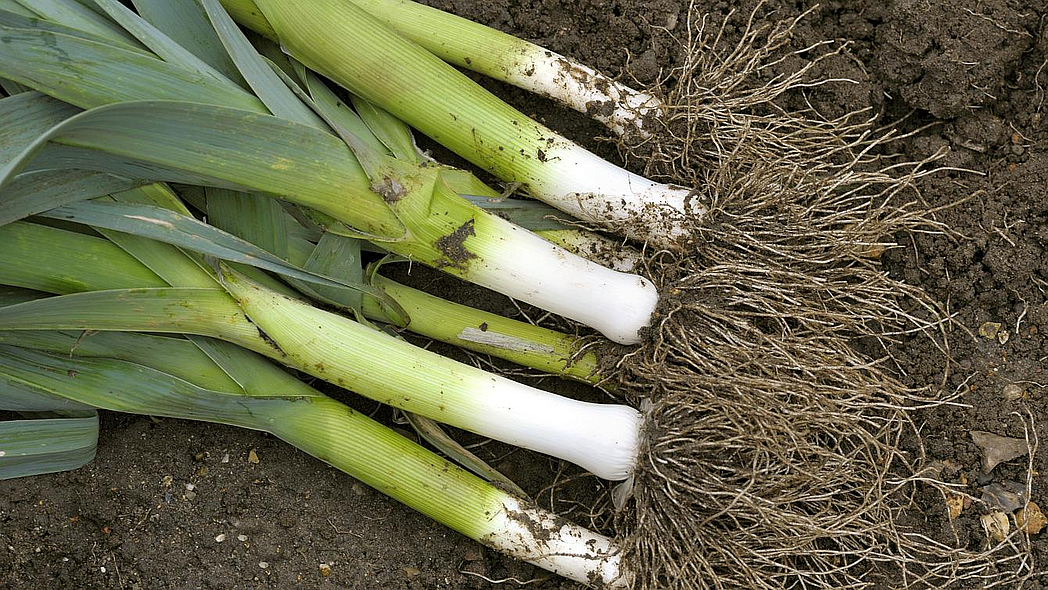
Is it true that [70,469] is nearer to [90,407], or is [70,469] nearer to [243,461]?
[90,407]

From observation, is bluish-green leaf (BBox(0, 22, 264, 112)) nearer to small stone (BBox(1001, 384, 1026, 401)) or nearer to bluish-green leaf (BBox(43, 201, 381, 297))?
bluish-green leaf (BBox(43, 201, 381, 297))

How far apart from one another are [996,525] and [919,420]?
236 mm

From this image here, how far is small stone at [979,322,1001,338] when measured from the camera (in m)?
1.60

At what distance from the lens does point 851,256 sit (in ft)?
5.08

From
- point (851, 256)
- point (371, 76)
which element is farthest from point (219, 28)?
point (851, 256)

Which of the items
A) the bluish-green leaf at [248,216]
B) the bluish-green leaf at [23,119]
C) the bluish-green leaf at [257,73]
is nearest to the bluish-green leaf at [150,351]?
the bluish-green leaf at [248,216]

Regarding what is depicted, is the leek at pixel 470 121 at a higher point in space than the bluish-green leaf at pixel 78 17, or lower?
lower

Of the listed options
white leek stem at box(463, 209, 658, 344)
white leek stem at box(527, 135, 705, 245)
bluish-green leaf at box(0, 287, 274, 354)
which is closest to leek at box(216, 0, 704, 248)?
white leek stem at box(527, 135, 705, 245)

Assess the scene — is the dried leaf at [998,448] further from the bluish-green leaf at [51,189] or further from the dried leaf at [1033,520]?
the bluish-green leaf at [51,189]

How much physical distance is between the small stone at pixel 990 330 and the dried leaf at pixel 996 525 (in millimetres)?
347

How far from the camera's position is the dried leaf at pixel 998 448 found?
1.55 m

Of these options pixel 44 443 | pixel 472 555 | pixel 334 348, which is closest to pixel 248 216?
pixel 334 348

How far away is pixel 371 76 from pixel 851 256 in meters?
0.97

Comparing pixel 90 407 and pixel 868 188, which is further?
pixel 868 188
